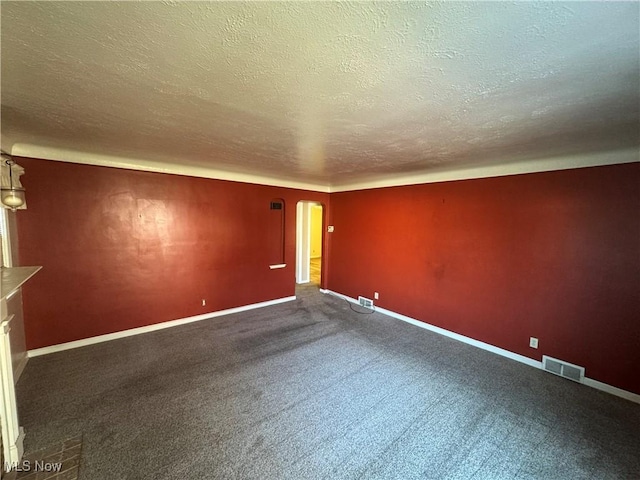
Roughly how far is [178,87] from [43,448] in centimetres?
261

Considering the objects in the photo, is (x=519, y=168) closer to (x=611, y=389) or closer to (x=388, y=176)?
(x=388, y=176)

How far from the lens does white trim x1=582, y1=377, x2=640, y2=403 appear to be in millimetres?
2355

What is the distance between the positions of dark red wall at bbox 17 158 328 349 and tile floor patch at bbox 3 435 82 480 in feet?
6.04

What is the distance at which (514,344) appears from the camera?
3061mm

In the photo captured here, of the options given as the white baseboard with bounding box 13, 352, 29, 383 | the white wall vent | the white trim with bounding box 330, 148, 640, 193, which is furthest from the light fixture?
the white wall vent

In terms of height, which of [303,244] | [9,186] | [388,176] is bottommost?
[303,244]

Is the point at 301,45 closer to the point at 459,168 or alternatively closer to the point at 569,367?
the point at 459,168

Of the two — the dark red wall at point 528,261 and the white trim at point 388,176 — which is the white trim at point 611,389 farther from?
the white trim at point 388,176

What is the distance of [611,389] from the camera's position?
2.46 metres

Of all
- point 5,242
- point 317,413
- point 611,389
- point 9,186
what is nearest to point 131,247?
point 5,242

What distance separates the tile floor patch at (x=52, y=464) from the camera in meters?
1.54

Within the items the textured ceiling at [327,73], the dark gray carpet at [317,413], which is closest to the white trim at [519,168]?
the textured ceiling at [327,73]

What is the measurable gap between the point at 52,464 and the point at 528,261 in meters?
4.62

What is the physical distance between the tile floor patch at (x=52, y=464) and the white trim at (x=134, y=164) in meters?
2.90
